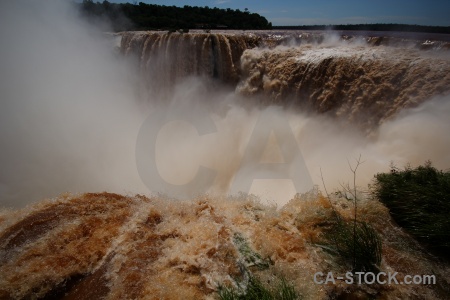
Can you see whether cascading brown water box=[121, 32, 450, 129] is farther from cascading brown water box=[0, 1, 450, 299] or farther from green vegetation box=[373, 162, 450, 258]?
green vegetation box=[373, 162, 450, 258]

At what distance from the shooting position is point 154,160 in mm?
10414

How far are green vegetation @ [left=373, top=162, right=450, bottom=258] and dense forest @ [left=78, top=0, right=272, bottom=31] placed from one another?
18597 millimetres

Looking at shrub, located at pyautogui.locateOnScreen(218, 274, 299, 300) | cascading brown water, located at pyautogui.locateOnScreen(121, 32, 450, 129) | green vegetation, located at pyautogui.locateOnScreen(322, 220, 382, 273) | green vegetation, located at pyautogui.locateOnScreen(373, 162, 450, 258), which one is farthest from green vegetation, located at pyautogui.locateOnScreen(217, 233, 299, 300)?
cascading brown water, located at pyautogui.locateOnScreen(121, 32, 450, 129)

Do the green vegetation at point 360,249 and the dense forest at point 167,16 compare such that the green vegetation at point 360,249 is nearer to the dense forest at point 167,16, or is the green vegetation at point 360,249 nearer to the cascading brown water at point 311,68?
the cascading brown water at point 311,68

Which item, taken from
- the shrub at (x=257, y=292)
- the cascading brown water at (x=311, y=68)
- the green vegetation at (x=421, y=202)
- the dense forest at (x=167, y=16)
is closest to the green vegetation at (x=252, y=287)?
the shrub at (x=257, y=292)

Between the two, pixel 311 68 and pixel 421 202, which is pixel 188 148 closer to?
pixel 311 68

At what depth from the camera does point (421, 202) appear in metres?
3.63

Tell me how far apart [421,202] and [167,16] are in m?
28.5

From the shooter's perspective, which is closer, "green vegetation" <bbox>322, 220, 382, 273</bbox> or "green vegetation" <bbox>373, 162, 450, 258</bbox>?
"green vegetation" <bbox>322, 220, 382, 273</bbox>

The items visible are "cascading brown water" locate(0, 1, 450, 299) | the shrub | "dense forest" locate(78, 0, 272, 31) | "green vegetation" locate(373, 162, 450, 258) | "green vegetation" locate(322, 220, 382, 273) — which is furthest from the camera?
"dense forest" locate(78, 0, 272, 31)

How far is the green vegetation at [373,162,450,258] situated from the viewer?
10.7ft

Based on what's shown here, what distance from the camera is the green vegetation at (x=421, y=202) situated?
325 centimetres

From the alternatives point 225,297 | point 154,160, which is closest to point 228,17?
point 154,160

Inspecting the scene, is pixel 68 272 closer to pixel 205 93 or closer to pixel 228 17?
pixel 205 93
